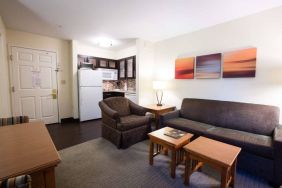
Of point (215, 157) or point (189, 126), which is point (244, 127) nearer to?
point (189, 126)

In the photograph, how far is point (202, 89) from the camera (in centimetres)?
311

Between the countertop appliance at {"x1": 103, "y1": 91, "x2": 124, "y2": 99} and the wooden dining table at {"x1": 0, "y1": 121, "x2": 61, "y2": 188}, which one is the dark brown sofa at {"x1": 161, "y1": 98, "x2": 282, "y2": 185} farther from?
the countertop appliance at {"x1": 103, "y1": 91, "x2": 124, "y2": 99}

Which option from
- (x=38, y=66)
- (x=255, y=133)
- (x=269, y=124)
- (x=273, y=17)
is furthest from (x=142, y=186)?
(x=38, y=66)

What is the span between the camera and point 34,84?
365cm

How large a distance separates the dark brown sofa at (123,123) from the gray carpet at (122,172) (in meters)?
0.25

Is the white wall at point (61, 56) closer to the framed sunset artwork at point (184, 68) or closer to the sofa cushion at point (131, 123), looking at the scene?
the sofa cushion at point (131, 123)

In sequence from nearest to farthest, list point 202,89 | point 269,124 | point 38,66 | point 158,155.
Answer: point 269,124 < point 158,155 < point 202,89 < point 38,66

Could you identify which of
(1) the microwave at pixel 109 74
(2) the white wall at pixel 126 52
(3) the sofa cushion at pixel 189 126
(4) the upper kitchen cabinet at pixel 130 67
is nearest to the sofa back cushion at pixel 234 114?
(3) the sofa cushion at pixel 189 126

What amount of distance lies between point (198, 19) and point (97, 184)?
3.14 meters

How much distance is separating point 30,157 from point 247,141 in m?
2.37

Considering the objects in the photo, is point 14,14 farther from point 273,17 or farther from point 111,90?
point 273,17

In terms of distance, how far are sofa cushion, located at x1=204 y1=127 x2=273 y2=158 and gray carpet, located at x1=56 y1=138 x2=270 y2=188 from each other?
15.1 inches

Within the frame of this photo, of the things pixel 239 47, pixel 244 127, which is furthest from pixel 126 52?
pixel 244 127

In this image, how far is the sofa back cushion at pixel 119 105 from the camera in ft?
10.0
